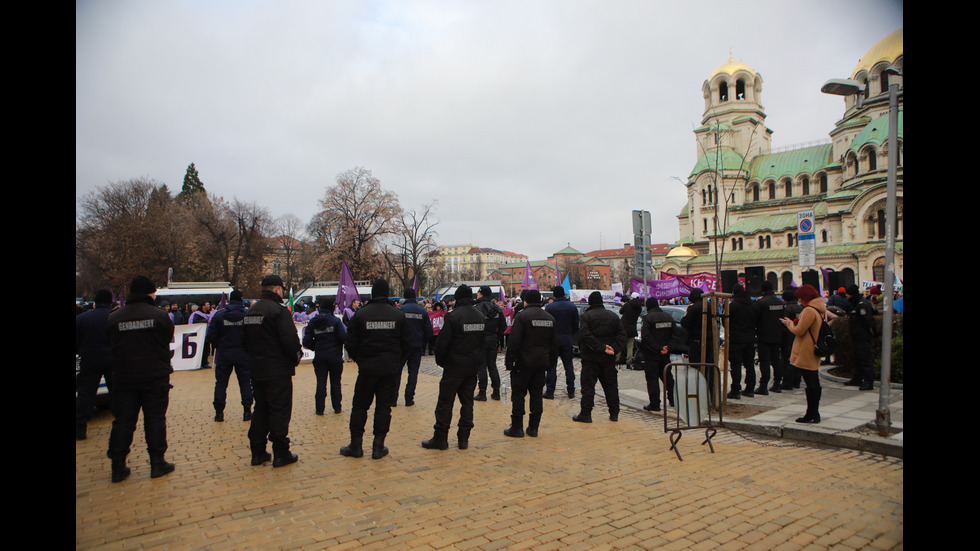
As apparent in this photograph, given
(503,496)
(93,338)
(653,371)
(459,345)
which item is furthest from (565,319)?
(93,338)

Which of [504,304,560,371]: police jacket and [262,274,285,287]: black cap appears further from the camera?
[504,304,560,371]: police jacket

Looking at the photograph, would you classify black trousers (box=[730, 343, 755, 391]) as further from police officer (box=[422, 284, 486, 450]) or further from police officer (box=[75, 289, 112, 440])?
police officer (box=[75, 289, 112, 440])

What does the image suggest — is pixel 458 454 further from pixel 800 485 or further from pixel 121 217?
pixel 121 217

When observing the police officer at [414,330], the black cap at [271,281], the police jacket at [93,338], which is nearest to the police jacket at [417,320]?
the police officer at [414,330]

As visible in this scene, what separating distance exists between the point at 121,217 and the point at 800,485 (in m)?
48.4

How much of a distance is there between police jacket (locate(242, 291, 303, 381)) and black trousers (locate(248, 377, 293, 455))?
0.33ft

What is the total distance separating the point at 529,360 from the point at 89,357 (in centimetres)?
595

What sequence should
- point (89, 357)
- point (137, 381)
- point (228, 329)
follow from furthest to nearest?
point (228, 329), point (89, 357), point (137, 381)

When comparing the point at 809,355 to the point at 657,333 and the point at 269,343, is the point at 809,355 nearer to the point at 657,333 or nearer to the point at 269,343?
the point at 657,333

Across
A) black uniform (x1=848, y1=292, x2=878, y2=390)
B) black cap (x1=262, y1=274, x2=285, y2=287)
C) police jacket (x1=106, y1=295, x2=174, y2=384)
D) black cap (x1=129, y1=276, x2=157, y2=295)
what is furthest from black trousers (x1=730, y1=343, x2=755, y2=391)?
black cap (x1=129, y1=276, x2=157, y2=295)

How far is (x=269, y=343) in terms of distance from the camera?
19.0ft

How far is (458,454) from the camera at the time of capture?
243 inches

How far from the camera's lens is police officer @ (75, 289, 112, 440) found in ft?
22.8
